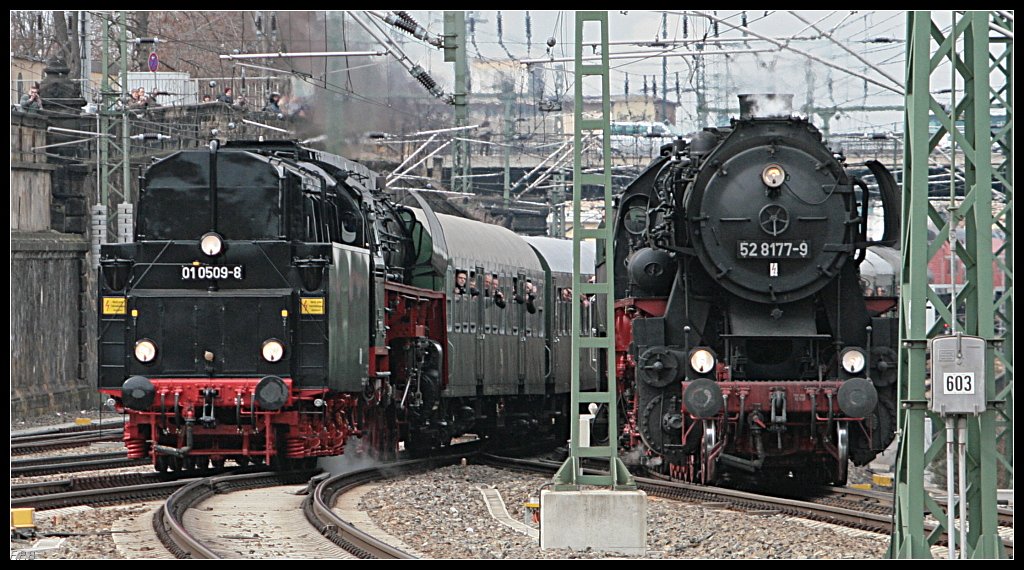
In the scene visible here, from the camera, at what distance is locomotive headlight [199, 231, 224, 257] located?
16141mm

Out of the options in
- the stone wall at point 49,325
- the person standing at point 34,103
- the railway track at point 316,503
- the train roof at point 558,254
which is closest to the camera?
the railway track at point 316,503

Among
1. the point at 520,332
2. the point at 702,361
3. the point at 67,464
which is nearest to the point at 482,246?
the point at 520,332

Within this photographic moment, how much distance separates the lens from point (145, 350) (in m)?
16.2

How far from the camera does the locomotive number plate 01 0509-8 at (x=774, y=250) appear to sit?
1623cm

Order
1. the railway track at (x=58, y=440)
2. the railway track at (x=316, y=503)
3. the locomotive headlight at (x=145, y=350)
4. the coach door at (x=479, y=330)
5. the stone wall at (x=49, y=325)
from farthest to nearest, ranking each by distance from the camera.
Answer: the stone wall at (x=49, y=325)
the railway track at (x=58, y=440)
the coach door at (x=479, y=330)
the locomotive headlight at (x=145, y=350)
the railway track at (x=316, y=503)

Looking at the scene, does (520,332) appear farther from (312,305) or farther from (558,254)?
(312,305)

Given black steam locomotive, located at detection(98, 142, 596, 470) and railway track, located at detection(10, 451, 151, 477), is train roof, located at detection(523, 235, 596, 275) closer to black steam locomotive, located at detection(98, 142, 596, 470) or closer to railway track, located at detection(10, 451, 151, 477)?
railway track, located at detection(10, 451, 151, 477)

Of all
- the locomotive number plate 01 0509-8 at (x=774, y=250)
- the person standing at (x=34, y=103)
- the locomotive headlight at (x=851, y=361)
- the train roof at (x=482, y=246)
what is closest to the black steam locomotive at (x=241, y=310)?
the train roof at (x=482, y=246)

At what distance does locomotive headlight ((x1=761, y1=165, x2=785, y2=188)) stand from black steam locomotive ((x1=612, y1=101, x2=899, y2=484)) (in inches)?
0.5

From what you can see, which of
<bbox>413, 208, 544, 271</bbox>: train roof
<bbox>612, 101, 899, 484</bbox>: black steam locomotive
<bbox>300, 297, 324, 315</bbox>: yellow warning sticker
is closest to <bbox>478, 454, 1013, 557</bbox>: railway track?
<bbox>612, 101, 899, 484</bbox>: black steam locomotive

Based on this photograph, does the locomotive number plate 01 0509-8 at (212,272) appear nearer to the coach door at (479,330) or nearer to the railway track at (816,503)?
the railway track at (816,503)

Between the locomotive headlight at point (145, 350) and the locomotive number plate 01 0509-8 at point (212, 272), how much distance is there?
734 mm

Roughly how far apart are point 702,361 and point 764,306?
94cm

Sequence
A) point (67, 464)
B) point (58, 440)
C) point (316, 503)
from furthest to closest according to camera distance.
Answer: point (58, 440) < point (67, 464) < point (316, 503)
